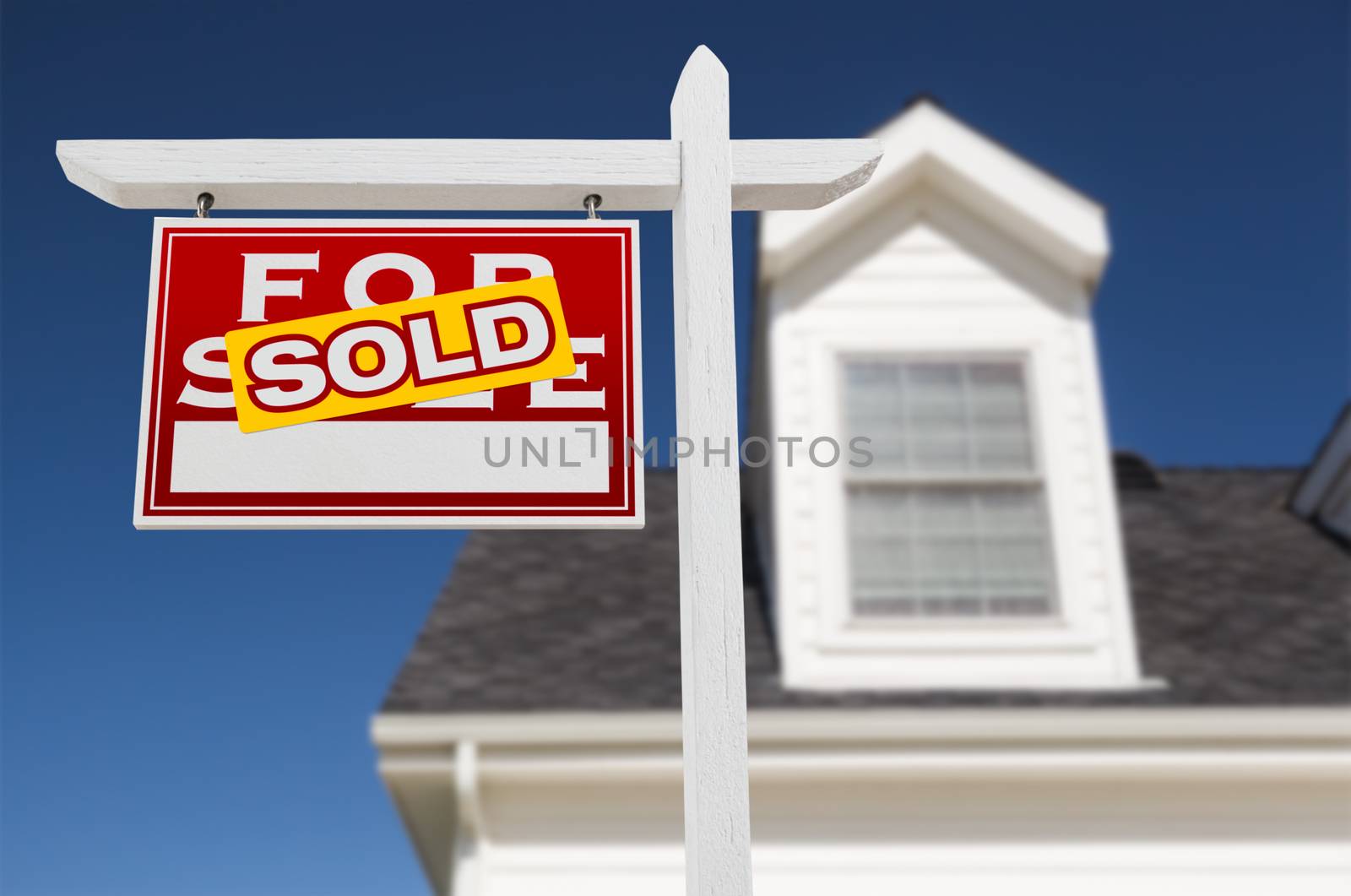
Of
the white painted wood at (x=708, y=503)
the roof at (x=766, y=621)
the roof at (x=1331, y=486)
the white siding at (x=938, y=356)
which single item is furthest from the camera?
the roof at (x=1331, y=486)

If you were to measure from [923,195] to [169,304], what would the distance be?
495 centimetres

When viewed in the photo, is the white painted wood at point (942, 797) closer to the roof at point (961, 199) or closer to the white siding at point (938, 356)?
the white siding at point (938, 356)

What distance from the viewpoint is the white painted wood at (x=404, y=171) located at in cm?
231

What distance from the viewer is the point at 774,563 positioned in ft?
19.7

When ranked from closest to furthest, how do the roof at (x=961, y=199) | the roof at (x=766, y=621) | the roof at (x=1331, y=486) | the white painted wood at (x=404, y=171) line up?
the white painted wood at (x=404, y=171), the roof at (x=766, y=621), the roof at (x=961, y=199), the roof at (x=1331, y=486)

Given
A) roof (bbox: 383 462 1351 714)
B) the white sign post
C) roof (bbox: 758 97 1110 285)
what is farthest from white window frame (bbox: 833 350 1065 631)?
the white sign post

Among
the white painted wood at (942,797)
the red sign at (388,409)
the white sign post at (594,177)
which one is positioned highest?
the white sign post at (594,177)

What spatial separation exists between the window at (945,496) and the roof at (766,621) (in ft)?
1.83

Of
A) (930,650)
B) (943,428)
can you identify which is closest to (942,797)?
(930,650)

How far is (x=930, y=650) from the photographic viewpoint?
5625 mm

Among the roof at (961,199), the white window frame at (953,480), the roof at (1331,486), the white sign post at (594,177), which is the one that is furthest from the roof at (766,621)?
the white sign post at (594,177)

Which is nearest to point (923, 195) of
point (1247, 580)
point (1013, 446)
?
point (1013, 446)

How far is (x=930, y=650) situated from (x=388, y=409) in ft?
12.9

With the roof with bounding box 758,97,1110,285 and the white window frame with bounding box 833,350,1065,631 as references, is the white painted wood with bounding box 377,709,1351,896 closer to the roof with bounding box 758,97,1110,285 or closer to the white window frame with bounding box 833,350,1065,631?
the white window frame with bounding box 833,350,1065,631
